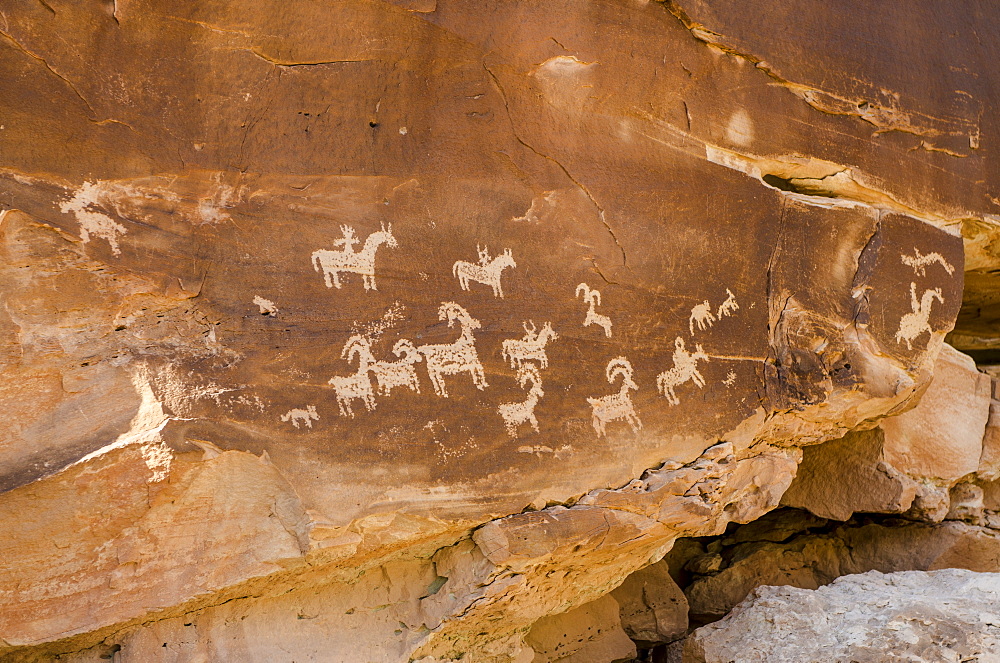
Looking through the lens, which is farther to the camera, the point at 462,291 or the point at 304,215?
the point at 462,291

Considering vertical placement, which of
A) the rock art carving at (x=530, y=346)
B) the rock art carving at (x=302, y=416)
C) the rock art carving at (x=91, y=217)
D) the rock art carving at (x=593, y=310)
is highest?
the rock art carving at (x=91, y=217)

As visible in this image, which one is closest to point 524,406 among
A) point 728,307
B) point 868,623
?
point 728,307

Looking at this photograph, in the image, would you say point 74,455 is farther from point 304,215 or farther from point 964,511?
point 964,511

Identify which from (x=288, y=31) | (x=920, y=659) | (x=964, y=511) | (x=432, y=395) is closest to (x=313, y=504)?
(x=432, y=395)

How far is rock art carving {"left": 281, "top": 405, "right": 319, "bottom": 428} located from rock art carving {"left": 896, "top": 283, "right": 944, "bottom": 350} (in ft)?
7.26

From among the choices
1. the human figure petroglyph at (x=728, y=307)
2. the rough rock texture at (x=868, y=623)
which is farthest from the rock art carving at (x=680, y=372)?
the rough rock texture at (x=868, y=623)

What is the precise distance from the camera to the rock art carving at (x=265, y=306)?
197 cm

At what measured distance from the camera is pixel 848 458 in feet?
10.5

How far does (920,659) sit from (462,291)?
1.79m

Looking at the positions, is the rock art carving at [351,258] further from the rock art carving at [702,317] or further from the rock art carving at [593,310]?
the rock art carving at [702,317]

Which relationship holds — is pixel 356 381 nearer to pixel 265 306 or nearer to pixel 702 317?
pixel 265 306

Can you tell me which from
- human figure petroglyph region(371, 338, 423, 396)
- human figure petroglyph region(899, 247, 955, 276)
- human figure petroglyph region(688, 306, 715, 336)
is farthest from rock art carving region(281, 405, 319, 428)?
human figure petroglyph region(899, 247, 955, 276)

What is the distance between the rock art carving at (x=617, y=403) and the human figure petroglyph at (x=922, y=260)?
134 cm

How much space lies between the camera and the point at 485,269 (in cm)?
219
